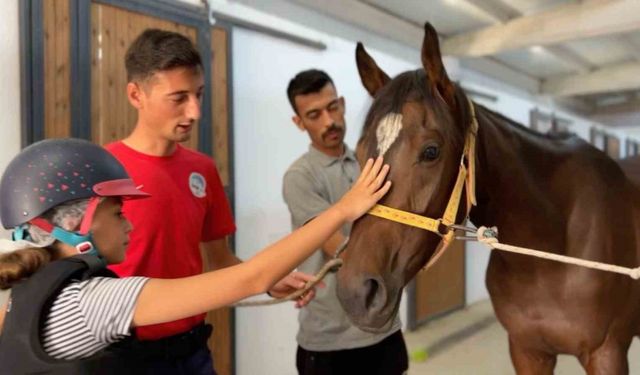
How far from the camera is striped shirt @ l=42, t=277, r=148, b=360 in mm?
729

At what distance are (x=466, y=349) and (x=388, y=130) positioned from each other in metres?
2.77

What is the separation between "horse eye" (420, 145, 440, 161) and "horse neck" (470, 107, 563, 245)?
0.73 ft

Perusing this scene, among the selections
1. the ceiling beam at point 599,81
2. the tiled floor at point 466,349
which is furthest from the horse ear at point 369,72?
the ceiling beam at point 599,81

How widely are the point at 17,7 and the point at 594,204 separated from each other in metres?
1.79

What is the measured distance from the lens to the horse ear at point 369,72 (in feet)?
3.97

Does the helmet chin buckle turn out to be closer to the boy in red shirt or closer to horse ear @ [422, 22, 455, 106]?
the boy in red shirt

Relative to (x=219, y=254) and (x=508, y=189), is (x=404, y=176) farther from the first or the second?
(x=219, y=254)

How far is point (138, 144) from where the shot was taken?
113 centimetres

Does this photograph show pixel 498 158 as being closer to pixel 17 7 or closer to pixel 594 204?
pixel 594 204

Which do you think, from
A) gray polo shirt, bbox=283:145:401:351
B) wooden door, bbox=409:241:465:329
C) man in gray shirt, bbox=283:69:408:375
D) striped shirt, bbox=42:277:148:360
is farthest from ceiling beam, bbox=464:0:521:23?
striped shirt, bbox=42:277:148:360

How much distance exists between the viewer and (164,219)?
1.09 metres

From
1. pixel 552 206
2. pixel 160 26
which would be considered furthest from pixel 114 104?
pixel 552 206

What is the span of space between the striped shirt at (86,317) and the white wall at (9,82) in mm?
1020

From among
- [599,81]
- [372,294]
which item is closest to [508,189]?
[372,294]
